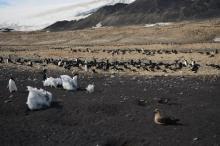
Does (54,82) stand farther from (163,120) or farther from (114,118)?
(163,120)

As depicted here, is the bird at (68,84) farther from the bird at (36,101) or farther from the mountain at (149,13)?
the mountain at (149,13)

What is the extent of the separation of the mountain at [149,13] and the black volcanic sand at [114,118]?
96.5 metres

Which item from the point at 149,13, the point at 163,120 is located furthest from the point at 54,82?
the point at 149,13

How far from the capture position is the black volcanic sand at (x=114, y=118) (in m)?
13.8

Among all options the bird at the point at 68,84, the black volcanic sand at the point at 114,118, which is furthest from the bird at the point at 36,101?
the bird at the point at 68,84

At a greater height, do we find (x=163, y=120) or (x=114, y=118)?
(x=163, y=120)

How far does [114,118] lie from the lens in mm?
15820

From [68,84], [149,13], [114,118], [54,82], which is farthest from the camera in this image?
[149,13]

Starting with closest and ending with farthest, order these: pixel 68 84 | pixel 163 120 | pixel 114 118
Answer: pixel 163 120 → pixel 114 118 → pixel 68 84

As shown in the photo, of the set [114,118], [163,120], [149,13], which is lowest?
[149,13]

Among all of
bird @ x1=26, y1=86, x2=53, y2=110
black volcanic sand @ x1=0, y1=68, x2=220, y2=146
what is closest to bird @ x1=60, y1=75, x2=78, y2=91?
black volcanic sand @ x1=0, y1=68, x2=220, y2=146

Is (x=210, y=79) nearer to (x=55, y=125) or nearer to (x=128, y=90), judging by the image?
(x=128, y=90)

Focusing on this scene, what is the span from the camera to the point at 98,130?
1468 centimetres

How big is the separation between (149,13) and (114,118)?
113 metres
